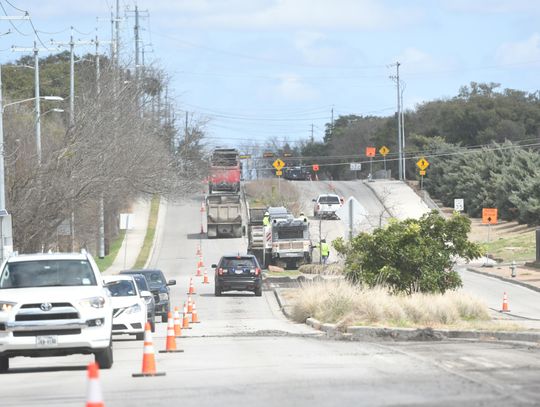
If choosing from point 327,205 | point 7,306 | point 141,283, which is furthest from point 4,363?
point 327,205

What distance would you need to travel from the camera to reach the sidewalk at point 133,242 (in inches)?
2447

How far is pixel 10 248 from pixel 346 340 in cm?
1633

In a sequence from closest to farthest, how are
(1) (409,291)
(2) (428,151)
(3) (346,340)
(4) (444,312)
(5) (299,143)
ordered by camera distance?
(3) (346,340) < (4) (444,312) < (1) (409,291) < (2) (428,151) < (5) (299,143)

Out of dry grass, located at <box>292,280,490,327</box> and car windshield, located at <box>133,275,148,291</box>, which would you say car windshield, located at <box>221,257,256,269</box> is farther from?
dry grass, located at <box>292,280,490,327</box>

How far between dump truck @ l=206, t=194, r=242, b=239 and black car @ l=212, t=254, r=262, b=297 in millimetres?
32419

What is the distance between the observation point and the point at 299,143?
19188 cm

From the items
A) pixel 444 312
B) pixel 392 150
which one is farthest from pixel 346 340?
pixel 392 150

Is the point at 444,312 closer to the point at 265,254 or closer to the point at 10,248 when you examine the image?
the point at 10,248

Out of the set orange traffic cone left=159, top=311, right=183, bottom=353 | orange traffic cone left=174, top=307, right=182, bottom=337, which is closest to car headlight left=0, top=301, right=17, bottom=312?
orange traffic cone left=159, top=311, right=183, bottom=353

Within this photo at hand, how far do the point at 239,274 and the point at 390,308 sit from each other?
19.0 meters

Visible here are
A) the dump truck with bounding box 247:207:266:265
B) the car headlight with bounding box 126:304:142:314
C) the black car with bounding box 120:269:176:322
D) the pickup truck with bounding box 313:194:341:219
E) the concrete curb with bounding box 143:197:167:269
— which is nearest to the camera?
the car headlight with bounding box 126:304:142:314

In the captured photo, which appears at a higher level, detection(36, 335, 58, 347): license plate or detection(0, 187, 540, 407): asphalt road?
detection(36, 335, 58, 347): license plate

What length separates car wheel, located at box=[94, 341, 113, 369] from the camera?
1658 cm

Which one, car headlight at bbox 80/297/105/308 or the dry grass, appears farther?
the dry grass
